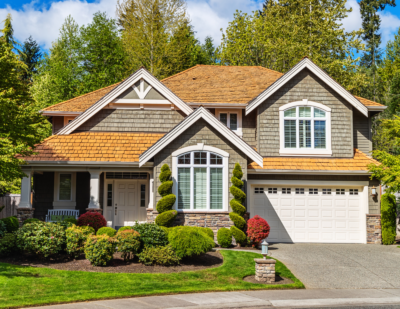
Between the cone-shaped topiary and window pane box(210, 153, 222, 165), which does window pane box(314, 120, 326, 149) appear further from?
the cone-shaped topiary

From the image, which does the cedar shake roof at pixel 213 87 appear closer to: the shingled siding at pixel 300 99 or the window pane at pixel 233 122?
the window pane at pixel 233 122

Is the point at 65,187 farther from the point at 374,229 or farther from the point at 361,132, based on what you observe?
the point at 361,132

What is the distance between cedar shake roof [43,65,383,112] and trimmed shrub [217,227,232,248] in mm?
6794

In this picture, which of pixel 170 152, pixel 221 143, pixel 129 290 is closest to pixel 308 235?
pixel 221 143

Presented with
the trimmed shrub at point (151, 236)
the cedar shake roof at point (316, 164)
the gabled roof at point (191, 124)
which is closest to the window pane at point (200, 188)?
the gabled roof at point (191, 124)

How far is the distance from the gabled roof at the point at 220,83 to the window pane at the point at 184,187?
4.92 metres

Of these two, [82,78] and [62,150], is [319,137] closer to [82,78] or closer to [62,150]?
[62,150]

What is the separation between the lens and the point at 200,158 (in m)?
15.5

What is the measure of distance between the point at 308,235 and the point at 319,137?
4383 millimetres

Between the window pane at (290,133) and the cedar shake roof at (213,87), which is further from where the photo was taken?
the cedar shake roof at (213,87)

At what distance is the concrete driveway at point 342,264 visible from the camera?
1097 centimetres

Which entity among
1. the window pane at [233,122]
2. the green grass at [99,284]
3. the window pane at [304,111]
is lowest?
the green grass at [99,284]

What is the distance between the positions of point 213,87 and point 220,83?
765 mm

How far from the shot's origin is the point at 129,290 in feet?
30.7
